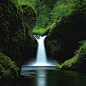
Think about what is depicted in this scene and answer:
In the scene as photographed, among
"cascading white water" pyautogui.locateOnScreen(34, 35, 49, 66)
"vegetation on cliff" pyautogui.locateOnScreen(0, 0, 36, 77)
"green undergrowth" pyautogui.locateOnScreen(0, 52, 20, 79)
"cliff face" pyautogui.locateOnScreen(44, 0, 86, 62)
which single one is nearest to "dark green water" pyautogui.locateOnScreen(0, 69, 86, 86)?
"green undergrowth" pyautogui.locateOnScreen(0, 52, 20, 79)

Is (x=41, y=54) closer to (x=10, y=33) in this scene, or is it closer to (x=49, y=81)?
(x=10, y=33)

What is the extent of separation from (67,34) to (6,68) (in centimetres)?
1490

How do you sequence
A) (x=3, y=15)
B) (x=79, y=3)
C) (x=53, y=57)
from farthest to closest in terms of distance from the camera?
(x=53, y=57) < (x=79, y=3) < (x=3, y=15)

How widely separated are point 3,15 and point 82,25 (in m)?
14.1

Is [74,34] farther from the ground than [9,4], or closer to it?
farther from the ground

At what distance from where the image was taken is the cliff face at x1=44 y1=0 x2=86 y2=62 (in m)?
22.9

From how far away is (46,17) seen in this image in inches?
1799

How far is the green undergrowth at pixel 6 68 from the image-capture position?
31.0 feet

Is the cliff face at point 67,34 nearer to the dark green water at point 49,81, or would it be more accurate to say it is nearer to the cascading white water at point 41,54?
the cascading white water at point 41,54

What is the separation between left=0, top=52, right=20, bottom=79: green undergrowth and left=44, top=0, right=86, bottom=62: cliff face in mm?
14445

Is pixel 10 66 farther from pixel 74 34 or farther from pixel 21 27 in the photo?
pixel 74 34

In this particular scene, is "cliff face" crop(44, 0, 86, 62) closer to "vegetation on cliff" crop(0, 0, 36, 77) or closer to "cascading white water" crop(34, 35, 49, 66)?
"cascading white water" crop(34, 35, 49, 66)

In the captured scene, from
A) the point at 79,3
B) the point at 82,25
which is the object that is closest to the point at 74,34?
the point at 82,25

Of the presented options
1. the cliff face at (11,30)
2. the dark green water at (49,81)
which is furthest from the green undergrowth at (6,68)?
the cliff face at (11,30)
